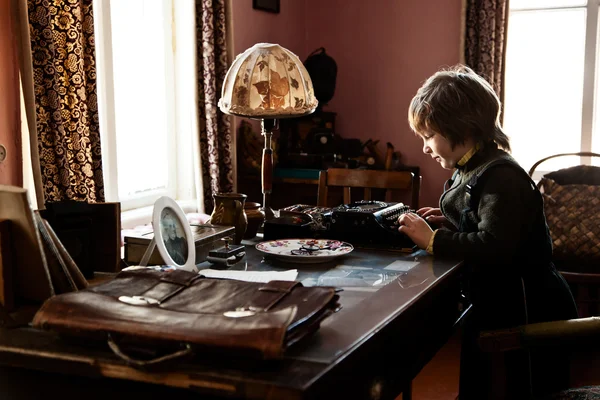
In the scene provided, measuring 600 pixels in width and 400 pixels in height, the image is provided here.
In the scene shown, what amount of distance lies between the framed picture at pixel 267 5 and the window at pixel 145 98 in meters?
0.66

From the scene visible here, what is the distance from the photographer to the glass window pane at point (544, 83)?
423 cm

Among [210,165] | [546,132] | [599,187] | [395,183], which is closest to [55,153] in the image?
[210,165]

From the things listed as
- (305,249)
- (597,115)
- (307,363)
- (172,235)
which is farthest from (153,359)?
(597,115)

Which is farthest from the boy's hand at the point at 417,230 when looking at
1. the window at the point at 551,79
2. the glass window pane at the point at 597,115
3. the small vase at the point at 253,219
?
the glass window pane at the point at 597,115

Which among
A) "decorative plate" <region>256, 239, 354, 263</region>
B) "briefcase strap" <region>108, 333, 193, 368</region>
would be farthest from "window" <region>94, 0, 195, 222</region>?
"briefcase strap" <region>108, 333, 193, 368</region>

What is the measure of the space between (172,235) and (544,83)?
3.34 m

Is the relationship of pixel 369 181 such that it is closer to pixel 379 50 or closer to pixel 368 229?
pixel 368 229

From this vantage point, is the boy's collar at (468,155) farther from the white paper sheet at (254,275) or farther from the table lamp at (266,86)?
the white paper sheet at (254,275)

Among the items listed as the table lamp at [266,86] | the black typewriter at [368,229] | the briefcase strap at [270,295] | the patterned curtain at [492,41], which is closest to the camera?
the briefcase strap at [270,295]

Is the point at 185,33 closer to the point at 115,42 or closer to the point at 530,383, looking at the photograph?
the point at 115,42

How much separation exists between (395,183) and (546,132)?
1933 mm

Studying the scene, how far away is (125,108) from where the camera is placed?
332cm

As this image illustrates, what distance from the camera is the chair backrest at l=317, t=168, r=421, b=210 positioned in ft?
9.22

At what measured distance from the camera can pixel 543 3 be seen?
13.9 ft
